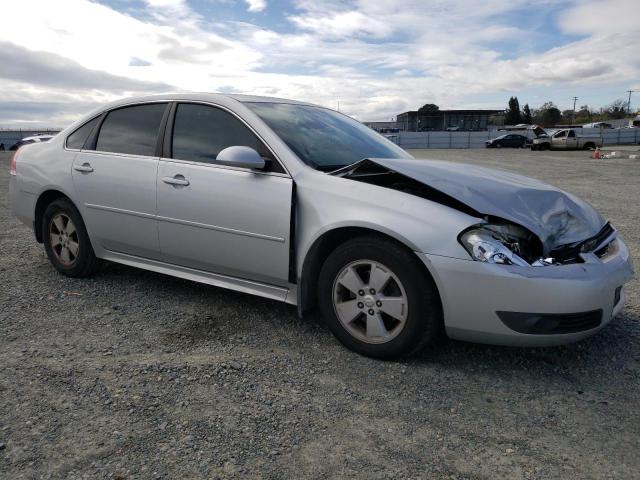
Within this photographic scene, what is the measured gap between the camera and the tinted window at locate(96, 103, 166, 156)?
4.03 m

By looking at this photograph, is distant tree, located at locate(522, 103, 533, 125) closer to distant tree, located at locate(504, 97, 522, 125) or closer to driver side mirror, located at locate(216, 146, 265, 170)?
distant tree, located at locate(504, 97, 522, 125)

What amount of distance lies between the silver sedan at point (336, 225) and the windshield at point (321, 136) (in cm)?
2

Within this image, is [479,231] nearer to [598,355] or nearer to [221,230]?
A: [598,355]

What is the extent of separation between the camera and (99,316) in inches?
149

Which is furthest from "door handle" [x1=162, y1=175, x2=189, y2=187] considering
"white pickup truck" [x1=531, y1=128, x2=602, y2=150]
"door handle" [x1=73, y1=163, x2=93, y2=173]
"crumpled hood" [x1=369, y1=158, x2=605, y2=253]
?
"white pickup truck" [x1=531, y1=128, x2=602, y2=150]

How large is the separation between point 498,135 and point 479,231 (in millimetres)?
46584

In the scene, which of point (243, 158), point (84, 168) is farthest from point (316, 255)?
point (84, 168)

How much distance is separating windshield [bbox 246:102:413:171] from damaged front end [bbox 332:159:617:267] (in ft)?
0.95

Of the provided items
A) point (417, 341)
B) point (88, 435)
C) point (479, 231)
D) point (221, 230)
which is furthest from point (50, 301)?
point (479, 231)

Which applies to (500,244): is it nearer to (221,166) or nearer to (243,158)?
(243,158)

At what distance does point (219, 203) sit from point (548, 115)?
360ft

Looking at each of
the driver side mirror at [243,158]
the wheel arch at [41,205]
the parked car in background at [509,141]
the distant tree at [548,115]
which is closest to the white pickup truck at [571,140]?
the parked car in background at [509,141]

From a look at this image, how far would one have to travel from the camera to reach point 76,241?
14.8ft

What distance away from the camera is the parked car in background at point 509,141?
4259 cm
